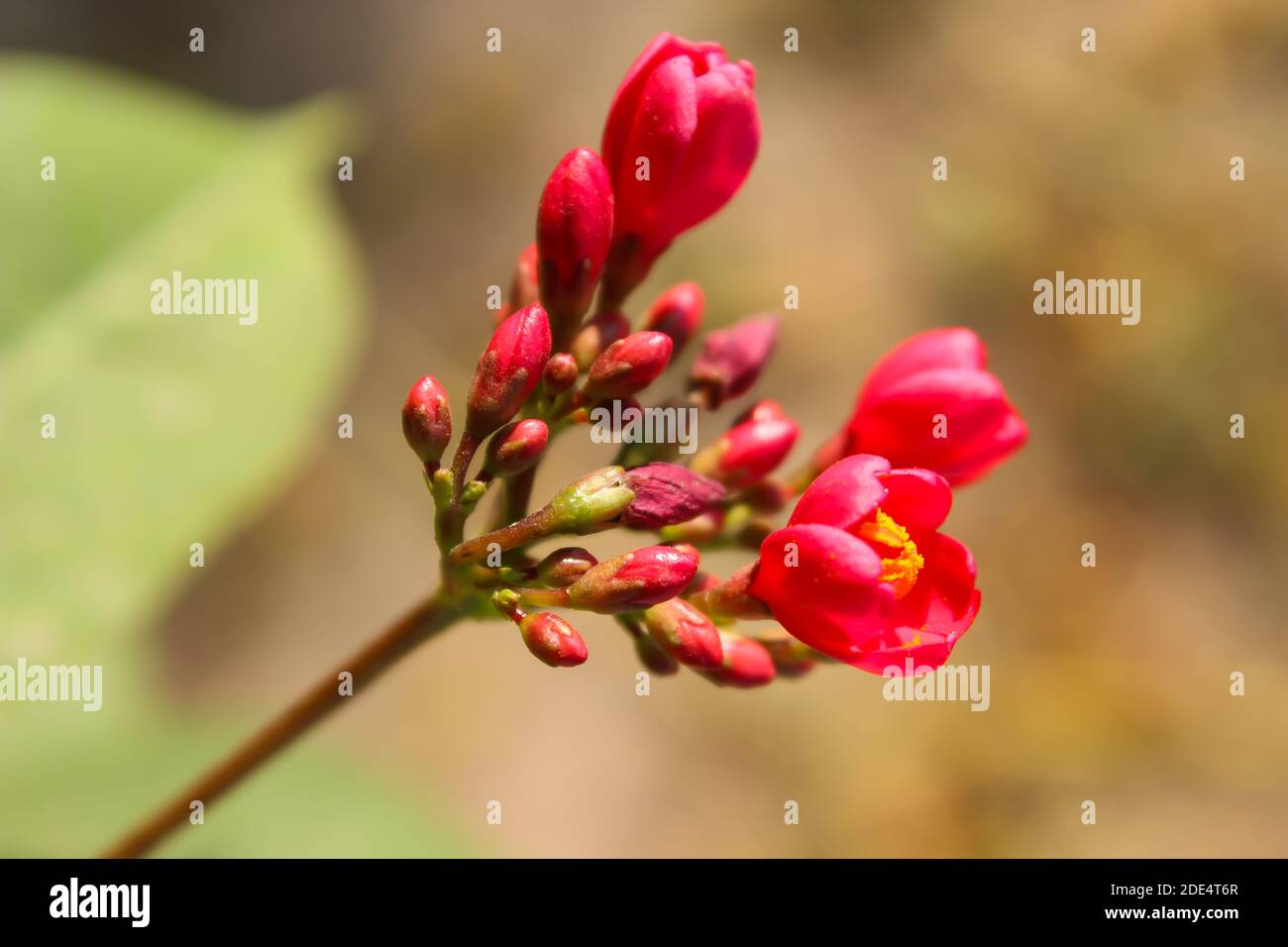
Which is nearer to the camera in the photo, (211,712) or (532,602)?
(532,602)

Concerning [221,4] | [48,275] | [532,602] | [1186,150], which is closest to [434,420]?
[532,602]

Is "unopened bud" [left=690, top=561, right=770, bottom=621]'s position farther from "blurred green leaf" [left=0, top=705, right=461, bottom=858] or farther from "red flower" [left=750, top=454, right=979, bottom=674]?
"blurred green leaf" [left=0, top=705, right=461, bottom=858]

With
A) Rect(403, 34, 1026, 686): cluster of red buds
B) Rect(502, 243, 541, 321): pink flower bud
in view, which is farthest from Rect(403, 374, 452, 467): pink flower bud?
Rect(502, 243, 541, 321): pink flower bud

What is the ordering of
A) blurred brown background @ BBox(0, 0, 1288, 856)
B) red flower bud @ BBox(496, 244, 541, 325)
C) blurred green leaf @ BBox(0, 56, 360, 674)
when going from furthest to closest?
blurred brown background @ BBox(0, 0, 1288, 856) → blurred green leaf @ BBox(0, 56, 360, 674) → red flower bud @ BBox(496, 244, 541, 325)

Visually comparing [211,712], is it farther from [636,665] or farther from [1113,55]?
[1113,55]

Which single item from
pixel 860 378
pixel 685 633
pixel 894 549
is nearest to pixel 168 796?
pixel 685 633

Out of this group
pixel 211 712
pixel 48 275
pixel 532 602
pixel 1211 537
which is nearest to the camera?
pixel 532 602

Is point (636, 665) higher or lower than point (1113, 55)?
lower

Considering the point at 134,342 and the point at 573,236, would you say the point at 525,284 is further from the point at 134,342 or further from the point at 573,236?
the point at 134,342

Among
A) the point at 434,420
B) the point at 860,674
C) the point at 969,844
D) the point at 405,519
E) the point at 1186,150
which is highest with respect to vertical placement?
the point at 1186,150
